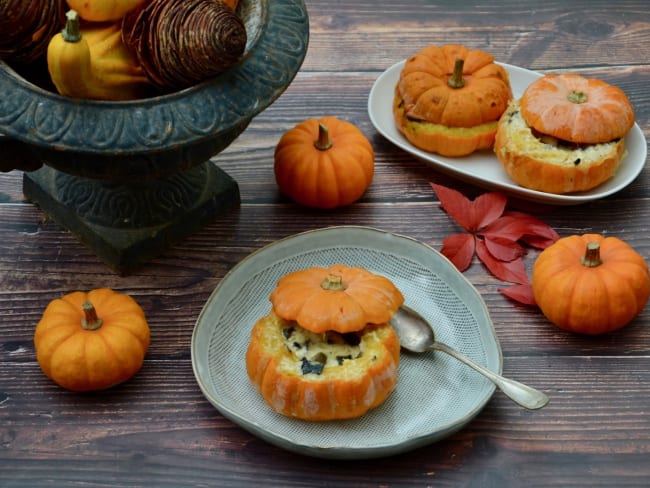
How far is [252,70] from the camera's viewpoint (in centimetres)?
143

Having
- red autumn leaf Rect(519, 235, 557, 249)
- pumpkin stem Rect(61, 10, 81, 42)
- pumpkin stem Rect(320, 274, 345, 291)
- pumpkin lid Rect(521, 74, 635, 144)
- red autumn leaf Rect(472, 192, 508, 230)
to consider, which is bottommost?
red autumn leaf Rect(519, 235, 557, 249)

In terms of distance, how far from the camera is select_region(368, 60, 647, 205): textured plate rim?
1.67 metres

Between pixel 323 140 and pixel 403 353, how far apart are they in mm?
417

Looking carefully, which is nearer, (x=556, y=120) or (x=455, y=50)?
(x=556, y=120)

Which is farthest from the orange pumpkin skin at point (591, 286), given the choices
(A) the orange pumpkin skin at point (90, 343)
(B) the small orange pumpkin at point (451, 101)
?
(A) the orange pumpkin skin at point (90, 343)

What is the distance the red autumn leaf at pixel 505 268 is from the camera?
158 cm

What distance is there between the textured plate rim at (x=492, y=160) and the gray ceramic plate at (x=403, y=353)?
238mm

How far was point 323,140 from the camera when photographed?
167 cm

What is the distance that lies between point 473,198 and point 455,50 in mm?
278

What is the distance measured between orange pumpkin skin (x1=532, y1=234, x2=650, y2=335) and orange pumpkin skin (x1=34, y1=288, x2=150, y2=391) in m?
0.59

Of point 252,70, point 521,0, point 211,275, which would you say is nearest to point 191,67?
Answer: point 252,70

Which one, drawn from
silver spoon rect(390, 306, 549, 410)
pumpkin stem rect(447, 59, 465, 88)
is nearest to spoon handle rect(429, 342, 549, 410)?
silver spoon rect(390, 306, 549, 410)

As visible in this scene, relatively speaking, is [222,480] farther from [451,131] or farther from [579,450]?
[451,131]

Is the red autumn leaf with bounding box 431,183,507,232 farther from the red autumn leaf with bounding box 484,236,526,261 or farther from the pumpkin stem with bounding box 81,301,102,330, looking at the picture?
the pumpkin stem with bounding box 81,301,102,330
